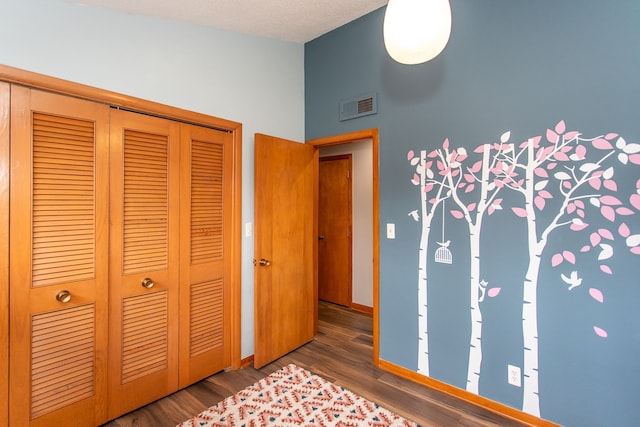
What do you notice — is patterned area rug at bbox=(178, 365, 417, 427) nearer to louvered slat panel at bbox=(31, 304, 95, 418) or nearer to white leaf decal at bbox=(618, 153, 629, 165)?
louvered slat panel at bbox=(31, 304, 95, 418)

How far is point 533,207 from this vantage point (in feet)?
6.16

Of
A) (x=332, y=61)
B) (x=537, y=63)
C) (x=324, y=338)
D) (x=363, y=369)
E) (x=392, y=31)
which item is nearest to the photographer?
(x=392, y=31)

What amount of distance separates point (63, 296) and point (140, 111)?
123 centimetres

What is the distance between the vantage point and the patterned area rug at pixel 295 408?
1903 mm

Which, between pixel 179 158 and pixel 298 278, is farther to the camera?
pixel 298 278

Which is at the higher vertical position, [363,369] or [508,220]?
[508,220]

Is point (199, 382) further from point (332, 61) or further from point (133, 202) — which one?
point (332, 61)

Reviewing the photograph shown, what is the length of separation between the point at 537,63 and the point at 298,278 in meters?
2.48

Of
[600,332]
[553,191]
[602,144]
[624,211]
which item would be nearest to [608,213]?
[624,211]

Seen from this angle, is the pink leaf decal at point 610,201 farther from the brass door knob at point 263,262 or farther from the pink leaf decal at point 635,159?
the brass door knob at point 263,262

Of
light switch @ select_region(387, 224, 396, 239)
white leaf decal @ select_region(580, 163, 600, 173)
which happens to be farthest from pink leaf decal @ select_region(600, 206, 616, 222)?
light switch @ select_region(387, 224, 396, 239)

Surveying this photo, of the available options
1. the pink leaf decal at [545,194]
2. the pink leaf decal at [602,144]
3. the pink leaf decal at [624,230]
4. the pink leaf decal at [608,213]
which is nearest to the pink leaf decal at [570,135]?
the pink leaf decal at [602,144]

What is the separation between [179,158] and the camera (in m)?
2.16

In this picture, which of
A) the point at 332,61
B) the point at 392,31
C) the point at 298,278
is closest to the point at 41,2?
the point at 392,31
